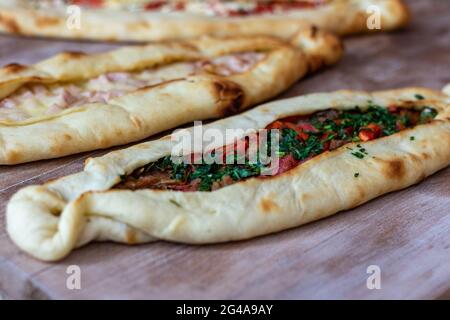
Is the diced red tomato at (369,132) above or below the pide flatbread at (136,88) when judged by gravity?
below

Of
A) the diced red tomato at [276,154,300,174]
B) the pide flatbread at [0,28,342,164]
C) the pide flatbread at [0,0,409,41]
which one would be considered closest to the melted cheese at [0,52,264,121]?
the pide flatbread at [0,28,342,164]

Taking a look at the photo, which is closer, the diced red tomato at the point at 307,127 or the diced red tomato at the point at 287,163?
the diced red tomato at the point at 287,163

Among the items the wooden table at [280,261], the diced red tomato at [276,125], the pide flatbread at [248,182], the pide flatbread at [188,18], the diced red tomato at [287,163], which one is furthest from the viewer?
the pide flatbread at [188,18]

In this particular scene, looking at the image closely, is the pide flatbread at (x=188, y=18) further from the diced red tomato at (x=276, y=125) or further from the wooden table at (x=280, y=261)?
the wooden table at (x=280, y=261)

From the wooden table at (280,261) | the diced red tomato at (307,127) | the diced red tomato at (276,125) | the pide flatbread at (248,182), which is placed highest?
the diced red tomato at (276,125)

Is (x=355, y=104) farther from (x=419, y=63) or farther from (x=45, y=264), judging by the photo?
(x=45, y=264)

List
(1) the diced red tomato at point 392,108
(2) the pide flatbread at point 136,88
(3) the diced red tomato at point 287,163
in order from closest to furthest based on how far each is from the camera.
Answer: (3) the diced red tomato at point 287,163, (2) the pide flatbread at point 136,88, (1) the diced red tomato at point 392,108

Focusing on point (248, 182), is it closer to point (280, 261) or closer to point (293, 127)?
point (280, 261)

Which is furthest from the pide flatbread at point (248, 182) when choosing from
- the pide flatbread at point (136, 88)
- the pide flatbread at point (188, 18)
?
the pide flatbread at point (188, 18)

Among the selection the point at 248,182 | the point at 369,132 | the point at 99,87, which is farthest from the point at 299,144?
the point at 99,87
